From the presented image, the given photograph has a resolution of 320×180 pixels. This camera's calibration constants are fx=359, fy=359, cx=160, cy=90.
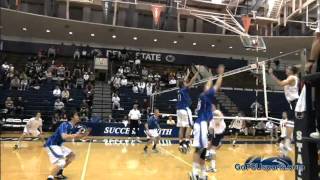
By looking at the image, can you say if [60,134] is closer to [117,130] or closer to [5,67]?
[117,130]

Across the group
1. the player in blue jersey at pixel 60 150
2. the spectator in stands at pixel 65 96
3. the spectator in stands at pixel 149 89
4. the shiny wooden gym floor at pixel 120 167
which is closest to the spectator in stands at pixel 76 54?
the spectator in stands at pixel 65 96

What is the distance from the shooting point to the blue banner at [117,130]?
20.7 m

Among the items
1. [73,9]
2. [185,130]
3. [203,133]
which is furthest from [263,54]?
[203,133]

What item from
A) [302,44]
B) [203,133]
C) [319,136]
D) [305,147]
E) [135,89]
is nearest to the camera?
[319,136]

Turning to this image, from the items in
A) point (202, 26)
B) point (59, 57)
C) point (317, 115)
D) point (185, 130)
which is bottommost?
point (185, 130)

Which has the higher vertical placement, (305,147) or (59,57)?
(59,57)

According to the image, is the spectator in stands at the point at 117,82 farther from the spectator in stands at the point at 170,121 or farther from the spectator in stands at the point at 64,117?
the spectator in stands at the point at 64,117

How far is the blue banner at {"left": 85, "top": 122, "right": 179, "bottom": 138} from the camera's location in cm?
2073

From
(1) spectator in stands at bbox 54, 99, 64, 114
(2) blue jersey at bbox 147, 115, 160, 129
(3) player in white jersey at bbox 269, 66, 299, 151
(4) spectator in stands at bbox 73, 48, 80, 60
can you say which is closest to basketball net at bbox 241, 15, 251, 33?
(2) blue jersey at bbox 147, 115, 160, 129

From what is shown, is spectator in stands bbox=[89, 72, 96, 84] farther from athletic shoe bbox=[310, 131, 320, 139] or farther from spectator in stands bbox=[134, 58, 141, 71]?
athletic shoe bbox=[310, 131, 320, 139]

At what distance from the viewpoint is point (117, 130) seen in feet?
69.2

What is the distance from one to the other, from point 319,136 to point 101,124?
1846 cm

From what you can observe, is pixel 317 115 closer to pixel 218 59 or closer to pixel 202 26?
pixel 202 26

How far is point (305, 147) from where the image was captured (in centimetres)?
323
